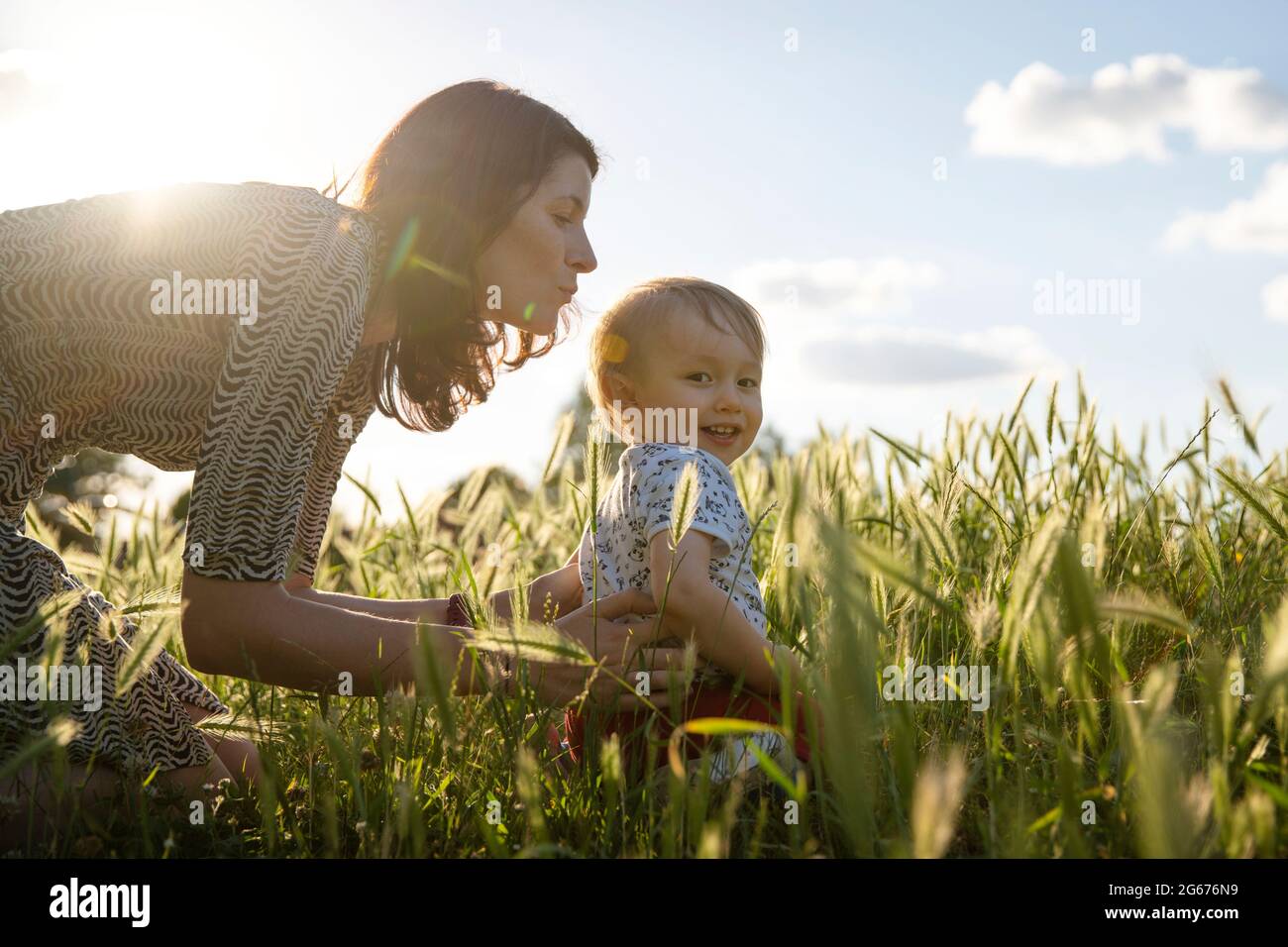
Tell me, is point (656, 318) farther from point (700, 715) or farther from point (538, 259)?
point (700, 715)

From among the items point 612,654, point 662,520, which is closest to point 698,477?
point 662,520

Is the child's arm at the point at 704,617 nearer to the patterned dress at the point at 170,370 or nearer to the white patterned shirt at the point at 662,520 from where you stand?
the white patterned shirt at the point at 662,520

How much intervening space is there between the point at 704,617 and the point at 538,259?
→ 1.03m

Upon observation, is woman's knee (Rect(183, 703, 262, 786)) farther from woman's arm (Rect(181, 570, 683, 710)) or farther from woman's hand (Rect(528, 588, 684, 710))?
woman's hand (Rect(528, 588, 684, 710))

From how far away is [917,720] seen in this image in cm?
164

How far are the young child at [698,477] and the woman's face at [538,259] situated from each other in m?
0.15

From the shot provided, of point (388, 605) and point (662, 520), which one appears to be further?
point (388, 605)

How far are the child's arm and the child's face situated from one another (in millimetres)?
452

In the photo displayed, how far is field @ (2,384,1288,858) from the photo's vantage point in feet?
3.09

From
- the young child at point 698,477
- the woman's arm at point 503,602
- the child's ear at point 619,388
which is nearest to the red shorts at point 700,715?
the young child at point 698,477
